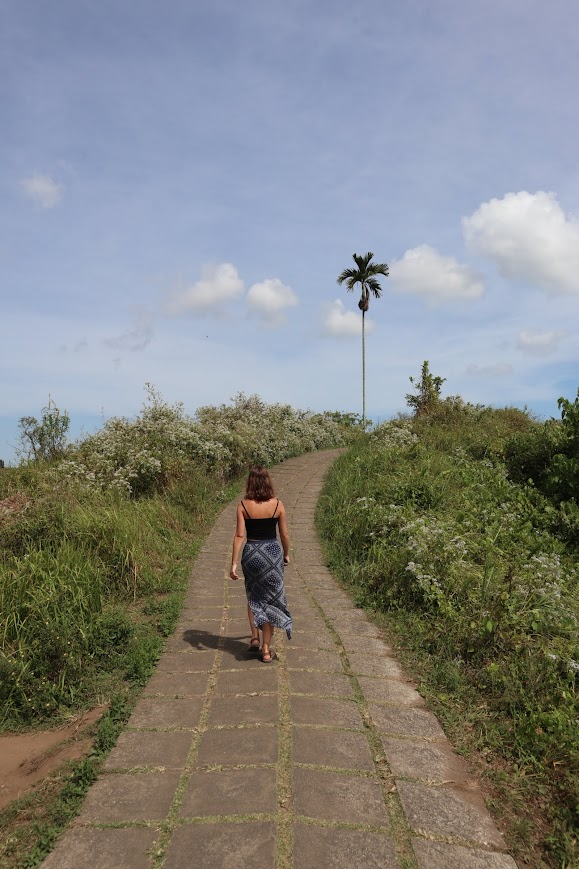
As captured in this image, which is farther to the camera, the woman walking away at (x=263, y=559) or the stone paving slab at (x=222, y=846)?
the woman walking away at (x=263, y=559)

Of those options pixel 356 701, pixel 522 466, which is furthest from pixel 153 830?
pixel 522 466

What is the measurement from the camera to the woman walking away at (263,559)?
15.3 feet

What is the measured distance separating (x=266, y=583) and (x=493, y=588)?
2298 millimetres

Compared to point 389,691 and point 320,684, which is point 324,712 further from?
point 389,691

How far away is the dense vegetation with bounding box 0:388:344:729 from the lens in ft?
14.8

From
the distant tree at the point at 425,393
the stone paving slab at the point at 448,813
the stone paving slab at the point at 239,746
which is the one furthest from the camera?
the distant tree at the point at 425,393

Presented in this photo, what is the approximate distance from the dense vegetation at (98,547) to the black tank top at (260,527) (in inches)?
50.9

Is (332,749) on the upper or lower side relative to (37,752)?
upper

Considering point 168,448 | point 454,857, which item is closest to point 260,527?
Result: point 454,857

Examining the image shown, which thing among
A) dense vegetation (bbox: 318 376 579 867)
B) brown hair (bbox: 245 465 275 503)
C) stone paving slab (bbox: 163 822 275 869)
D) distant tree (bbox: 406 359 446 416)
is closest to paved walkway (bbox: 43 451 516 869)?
stone paving slab (bbox: 163 822 275 869)

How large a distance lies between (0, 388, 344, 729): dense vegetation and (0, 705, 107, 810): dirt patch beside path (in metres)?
0.16

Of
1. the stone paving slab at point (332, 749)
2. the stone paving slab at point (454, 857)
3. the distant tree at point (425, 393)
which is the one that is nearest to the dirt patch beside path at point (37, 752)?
the stone paving slab at point (332, 749)

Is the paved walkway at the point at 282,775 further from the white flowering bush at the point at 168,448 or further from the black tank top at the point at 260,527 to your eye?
the white flowering bush at the point at 168,448

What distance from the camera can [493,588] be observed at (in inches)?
215
